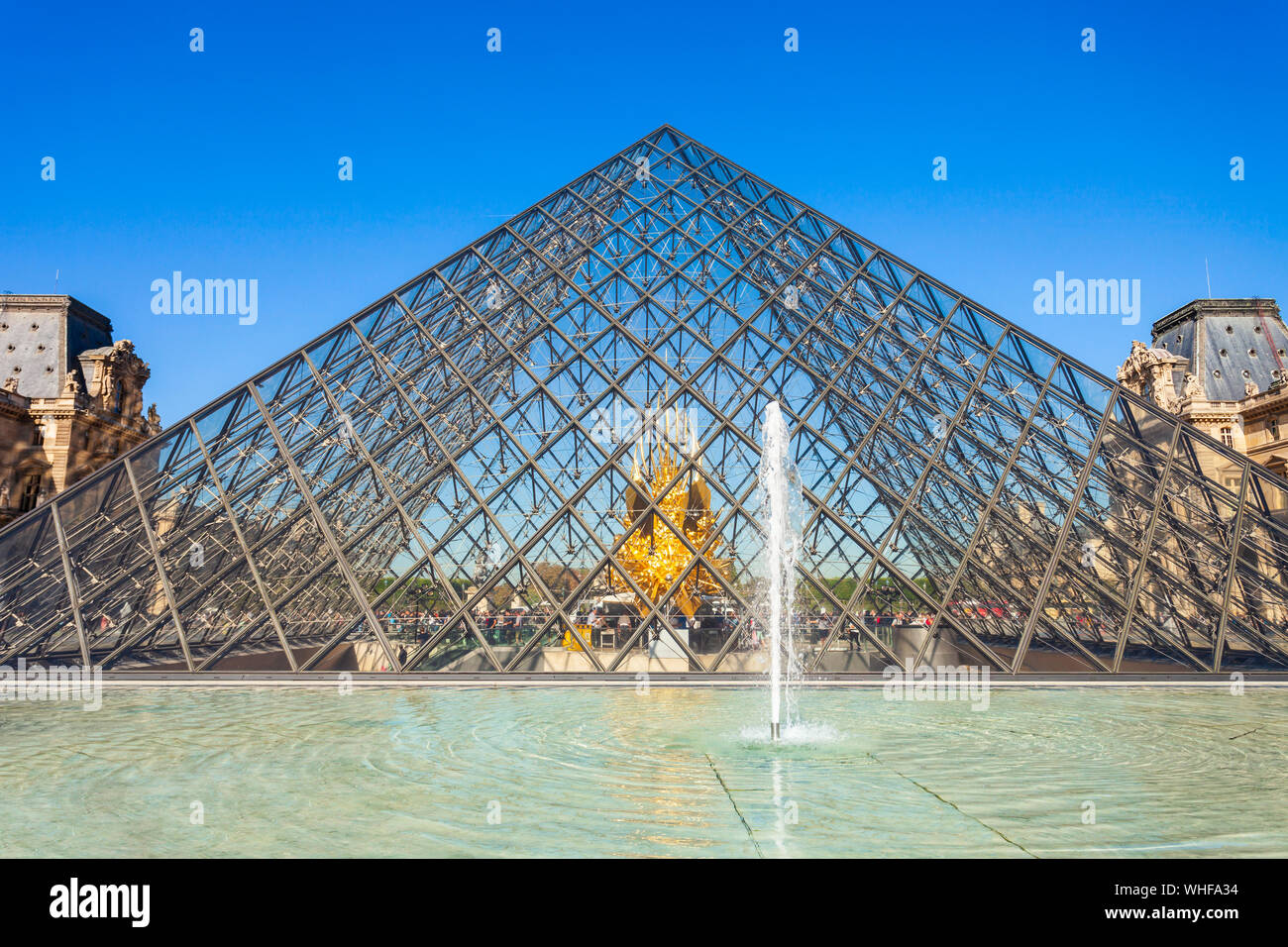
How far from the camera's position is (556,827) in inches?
195

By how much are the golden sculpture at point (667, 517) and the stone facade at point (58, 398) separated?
34.4 metres

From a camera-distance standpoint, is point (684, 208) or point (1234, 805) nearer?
point (1234, 805)

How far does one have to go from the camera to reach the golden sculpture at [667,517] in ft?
49.6

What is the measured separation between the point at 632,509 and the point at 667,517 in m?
1.02

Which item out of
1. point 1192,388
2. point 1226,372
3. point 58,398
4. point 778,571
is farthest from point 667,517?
point 1226,372

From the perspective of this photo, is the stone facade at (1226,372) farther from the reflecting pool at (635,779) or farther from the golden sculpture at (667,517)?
the reflecting pool at (635,779)

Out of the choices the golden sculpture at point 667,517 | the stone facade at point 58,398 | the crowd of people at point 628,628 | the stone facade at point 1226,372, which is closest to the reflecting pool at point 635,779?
the crowd of people at point 628,628

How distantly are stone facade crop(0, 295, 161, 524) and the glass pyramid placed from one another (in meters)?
30.1
